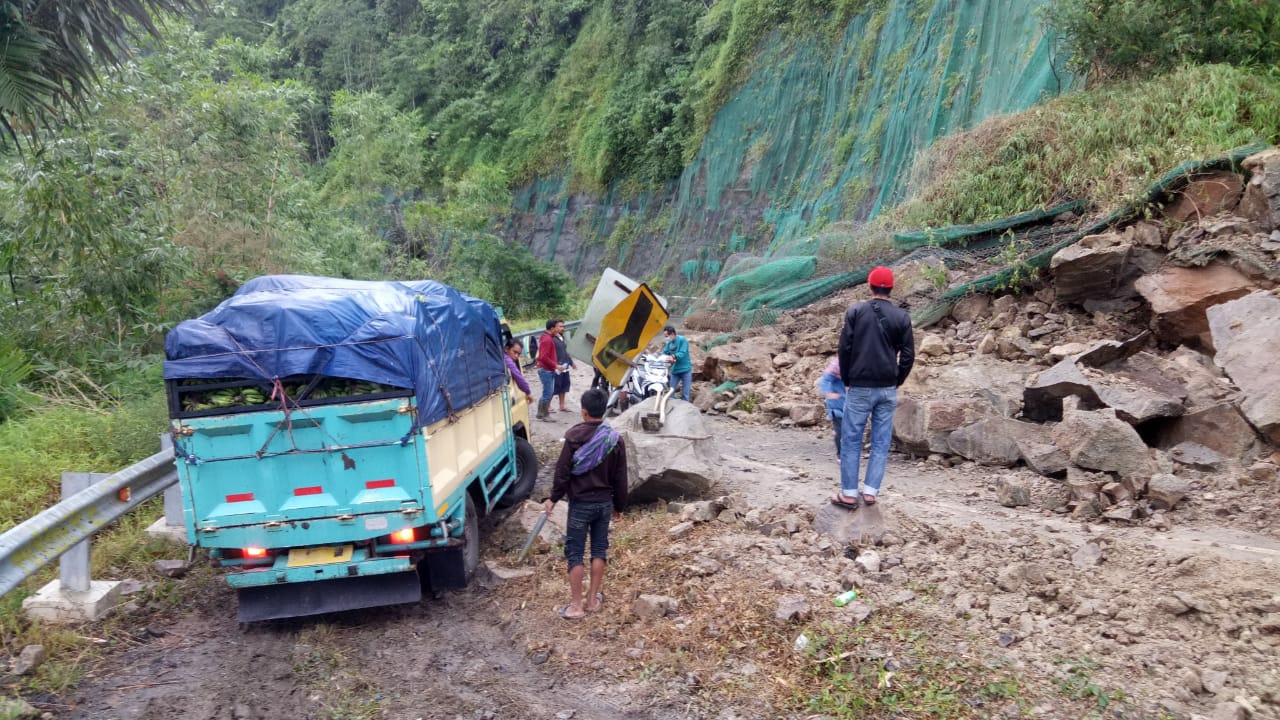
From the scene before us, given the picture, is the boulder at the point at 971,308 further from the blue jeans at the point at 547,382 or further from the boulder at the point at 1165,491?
the blue jeans at the point at 547,382

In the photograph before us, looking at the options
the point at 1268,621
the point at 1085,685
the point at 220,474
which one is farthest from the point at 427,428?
the point at 1268,621

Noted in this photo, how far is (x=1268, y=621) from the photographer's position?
4.12 meters

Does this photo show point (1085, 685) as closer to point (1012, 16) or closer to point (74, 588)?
point (74, 588)

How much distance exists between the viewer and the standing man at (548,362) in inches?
506

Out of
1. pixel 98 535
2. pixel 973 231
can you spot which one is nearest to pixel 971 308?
pixel 973 231

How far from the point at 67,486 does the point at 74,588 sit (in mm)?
698

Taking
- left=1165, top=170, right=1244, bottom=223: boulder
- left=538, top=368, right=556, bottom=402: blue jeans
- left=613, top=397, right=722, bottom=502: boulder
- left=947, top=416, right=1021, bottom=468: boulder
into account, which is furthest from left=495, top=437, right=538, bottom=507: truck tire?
left=1165, top=170, right=1244, bottom=223: boulder

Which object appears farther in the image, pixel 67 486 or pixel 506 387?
pixel 506 387

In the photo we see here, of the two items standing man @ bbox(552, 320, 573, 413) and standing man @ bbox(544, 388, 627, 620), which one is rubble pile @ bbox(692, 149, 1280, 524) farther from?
standing man @ bbox(544, 388, 627, 620)

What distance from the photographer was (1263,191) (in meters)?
8.77

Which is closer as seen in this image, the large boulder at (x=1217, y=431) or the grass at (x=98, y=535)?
the grass at (x=98, y=535)

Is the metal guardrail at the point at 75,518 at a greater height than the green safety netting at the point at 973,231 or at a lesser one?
lesser

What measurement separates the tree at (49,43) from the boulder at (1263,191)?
1052cm

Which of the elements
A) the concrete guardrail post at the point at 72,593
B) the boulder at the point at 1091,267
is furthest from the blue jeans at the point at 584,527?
the boulder at the point at 1091,267
